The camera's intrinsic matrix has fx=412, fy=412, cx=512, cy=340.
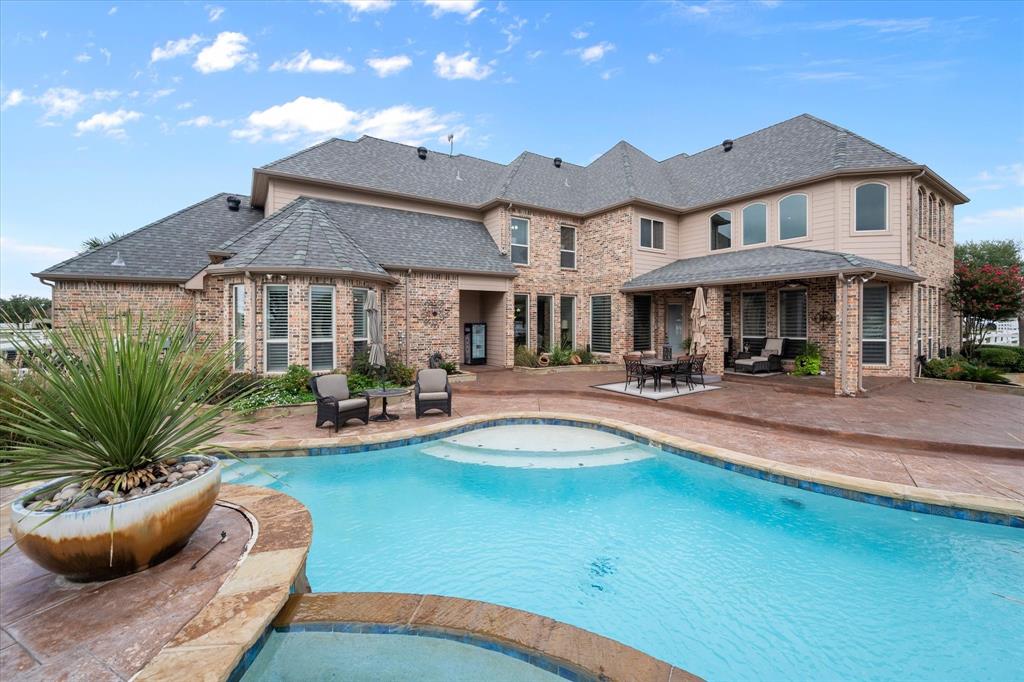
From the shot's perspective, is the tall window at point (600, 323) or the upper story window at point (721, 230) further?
the tall window at point (600, 323)

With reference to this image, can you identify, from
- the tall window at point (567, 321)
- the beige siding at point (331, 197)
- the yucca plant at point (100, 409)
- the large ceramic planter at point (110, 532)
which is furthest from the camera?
the tall window at point (567, 321)

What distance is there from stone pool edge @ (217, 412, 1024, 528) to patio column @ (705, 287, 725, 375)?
6713 mm

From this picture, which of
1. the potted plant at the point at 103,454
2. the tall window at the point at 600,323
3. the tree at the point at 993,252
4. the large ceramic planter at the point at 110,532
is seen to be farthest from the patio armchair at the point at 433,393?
the tree at the point at 993,252

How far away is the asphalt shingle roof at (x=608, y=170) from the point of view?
13570 millimetres

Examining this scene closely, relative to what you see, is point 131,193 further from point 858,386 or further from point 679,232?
point 858,386

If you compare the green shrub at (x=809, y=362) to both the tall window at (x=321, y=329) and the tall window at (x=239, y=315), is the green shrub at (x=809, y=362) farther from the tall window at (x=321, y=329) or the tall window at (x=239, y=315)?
the tall window at (x=239, y=315)

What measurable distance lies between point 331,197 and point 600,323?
11.1 meters

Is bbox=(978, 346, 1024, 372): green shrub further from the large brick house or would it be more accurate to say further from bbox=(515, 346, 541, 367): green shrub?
bbox=(515, 346, 541, 367): green shrub

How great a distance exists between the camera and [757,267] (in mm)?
12391

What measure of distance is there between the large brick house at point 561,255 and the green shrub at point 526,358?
1.20 feet

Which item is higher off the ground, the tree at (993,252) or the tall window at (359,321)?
the tree at (993,252)

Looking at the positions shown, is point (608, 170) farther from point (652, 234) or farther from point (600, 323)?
point (600, 323)

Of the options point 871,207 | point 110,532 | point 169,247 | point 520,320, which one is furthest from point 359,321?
point 871,207

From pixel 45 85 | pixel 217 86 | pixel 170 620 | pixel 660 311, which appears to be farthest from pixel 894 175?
pixel 45 85
